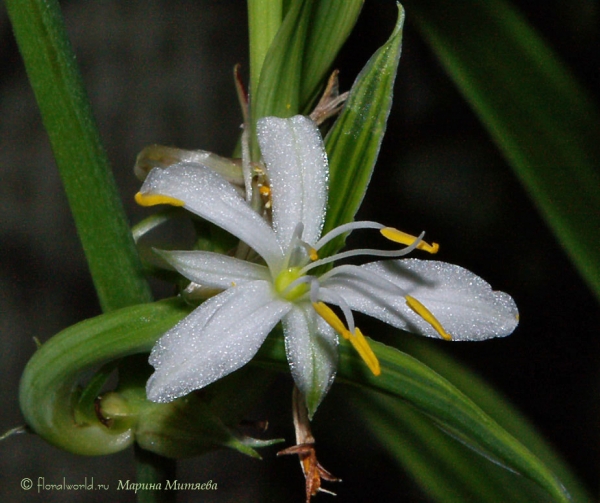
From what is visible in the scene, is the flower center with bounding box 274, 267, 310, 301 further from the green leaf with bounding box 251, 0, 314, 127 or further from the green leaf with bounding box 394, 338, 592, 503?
the green leaf with bounding box 394, 338, 592, 503

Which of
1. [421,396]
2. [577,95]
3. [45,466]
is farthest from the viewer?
[45,466]

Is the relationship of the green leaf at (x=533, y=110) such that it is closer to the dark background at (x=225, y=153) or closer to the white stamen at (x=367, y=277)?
the white stamen at (x=367, y=277)

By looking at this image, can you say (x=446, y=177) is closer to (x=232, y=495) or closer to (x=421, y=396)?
(x=232, y=495)

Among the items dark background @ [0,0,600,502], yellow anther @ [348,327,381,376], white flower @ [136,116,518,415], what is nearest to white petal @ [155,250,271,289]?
white flower @ [136,116,518,415]

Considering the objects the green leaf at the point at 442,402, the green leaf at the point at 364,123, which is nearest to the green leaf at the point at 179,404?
the green leaf at the point at 442,402

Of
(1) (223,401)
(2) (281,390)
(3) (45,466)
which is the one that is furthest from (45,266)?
(1) (223,401)

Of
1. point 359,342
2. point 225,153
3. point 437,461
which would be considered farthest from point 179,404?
point 225,153

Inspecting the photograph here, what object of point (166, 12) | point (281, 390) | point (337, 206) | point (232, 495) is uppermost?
point (166, 12)

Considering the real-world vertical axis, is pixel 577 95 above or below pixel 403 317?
above

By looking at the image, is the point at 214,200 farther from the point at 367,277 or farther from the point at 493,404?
the point at 493,404
